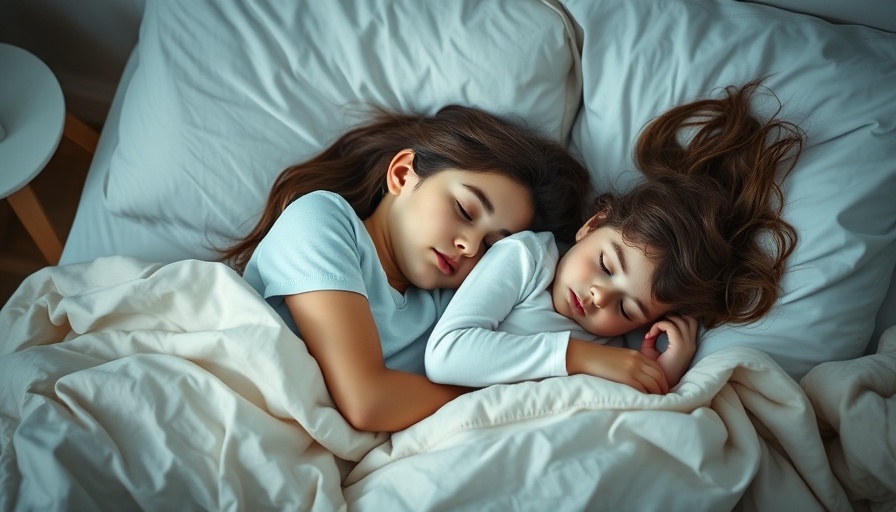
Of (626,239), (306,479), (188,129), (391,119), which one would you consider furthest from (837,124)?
(188,129)

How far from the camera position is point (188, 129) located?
1370 millimetres

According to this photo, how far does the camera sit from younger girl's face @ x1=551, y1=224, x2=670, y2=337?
121cm

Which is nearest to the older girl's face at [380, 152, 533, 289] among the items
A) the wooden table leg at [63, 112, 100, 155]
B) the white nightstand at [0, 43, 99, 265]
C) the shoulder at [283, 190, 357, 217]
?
the shoulder at [283, 190, 357, 217]

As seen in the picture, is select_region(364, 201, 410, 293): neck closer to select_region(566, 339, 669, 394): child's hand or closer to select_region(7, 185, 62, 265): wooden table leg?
select_region(566, 339, 669, 394): child's hand

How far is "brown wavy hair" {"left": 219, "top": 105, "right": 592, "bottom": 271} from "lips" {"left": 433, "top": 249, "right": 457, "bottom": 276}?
16 cm

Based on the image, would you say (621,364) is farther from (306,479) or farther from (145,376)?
(145,376)

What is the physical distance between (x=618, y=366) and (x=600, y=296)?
12cm

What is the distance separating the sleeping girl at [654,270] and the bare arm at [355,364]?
76 millimetres

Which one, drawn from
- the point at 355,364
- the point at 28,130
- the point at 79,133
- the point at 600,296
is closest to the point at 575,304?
the point at 600,296

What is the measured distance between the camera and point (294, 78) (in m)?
1.39

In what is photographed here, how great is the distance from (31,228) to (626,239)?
129cm

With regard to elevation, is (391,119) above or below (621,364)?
above

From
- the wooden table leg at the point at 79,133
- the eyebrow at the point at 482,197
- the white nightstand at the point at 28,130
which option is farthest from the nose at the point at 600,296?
the wooden table leg at the point at 79,133

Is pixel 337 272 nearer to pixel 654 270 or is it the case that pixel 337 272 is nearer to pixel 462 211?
pixel 462 211
